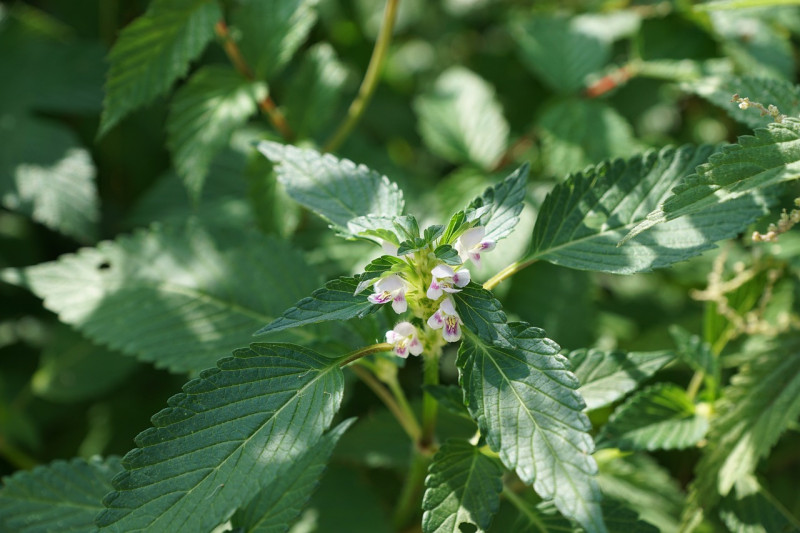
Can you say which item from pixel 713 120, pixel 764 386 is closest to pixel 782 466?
pixel 764 386

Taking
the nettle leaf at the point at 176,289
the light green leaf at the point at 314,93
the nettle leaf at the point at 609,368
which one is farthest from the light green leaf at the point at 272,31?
the nettle leaf at the point at 609,368

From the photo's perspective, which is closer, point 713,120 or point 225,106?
point 225,106

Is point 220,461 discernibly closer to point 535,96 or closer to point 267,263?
point 267,263

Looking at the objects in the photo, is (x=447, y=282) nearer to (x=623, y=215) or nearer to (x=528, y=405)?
(x=528, y=405)

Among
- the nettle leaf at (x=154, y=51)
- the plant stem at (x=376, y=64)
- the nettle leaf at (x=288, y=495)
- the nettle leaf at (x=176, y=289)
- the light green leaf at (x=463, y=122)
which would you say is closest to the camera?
the nettle leaf at (x=288, y=495)

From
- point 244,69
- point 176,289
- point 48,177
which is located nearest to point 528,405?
point 176,289

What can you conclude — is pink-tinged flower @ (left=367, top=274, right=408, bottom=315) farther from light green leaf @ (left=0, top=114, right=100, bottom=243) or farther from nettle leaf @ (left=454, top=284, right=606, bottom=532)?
light green leaf @ (left=0, top=114, right=100, bottom=243)

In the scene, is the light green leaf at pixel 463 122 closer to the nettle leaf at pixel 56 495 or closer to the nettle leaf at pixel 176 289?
the nettle leaf at pixel 176 289
